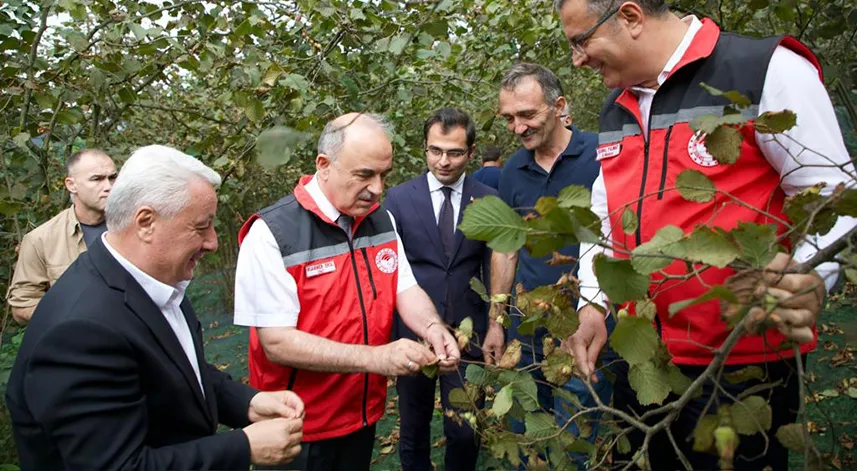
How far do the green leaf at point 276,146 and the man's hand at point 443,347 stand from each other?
4.20 feet

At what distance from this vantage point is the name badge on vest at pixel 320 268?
2453 millimetres

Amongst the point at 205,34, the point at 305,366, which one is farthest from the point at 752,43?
the point at 205,34

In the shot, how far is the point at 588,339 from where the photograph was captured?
196 cm

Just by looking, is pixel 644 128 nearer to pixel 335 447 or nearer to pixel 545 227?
pixel 545 227

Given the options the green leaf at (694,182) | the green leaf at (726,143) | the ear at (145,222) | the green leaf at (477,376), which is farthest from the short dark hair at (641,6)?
the ear at (145,222)

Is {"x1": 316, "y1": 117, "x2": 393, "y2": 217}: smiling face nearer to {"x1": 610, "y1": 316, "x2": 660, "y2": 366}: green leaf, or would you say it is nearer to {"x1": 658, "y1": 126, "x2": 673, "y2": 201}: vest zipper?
{"x1": 658, "y1": 126, "x2": 673, "y2": 201}: vest zipper

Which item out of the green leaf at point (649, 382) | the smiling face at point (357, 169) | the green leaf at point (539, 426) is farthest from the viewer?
the smiling face at point (357, 169)

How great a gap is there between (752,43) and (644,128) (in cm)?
36

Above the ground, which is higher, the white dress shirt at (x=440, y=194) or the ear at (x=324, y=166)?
the ear at (x=324, y=166)

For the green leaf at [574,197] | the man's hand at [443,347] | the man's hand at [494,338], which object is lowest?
the man's hand at [494,338]

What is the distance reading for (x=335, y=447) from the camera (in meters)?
2.60

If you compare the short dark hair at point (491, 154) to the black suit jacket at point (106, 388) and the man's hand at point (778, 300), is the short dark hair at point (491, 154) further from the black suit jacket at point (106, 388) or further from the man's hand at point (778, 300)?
the man's hand at point (778, 300)

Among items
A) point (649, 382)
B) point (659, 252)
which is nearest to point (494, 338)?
point (649, 382)

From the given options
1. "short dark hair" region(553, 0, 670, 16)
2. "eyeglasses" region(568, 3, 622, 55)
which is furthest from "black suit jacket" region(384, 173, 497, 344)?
"short dark hair" region(553, 0, 670, 16)
